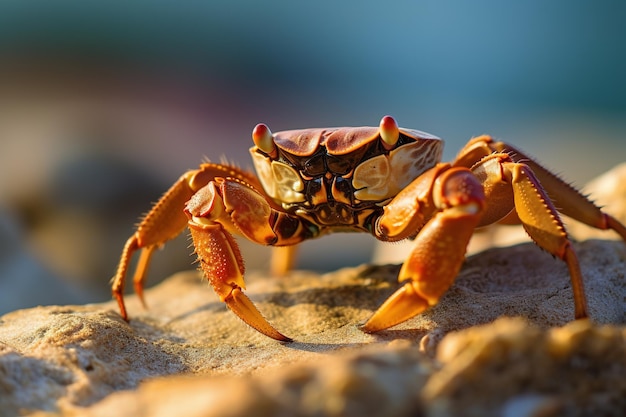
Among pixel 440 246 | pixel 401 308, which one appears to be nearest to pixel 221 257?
pixel 401 308

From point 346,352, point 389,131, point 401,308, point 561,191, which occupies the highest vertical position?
point 389,131

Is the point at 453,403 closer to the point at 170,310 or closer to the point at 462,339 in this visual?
the point at 462,339

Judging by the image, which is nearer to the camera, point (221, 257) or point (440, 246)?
point (440, 246)

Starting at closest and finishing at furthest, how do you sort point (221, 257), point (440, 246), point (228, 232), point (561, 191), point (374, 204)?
1. point (440, 246)
2. point (221, 257)
3. point (228, 232)
4. point (374, 204)
5. point (561, 191)

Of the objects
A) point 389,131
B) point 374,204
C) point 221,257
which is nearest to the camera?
point 221,257

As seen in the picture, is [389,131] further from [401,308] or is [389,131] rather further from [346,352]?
[346,352]

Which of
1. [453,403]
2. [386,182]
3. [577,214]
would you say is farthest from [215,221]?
[577,214]

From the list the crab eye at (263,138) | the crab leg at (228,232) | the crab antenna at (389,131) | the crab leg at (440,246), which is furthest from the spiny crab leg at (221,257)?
the crab antenna at (389,131)

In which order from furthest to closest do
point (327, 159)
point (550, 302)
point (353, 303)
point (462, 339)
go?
point (353, 303)
point (327, 159)
point (550, 302)
point (462, 339)
